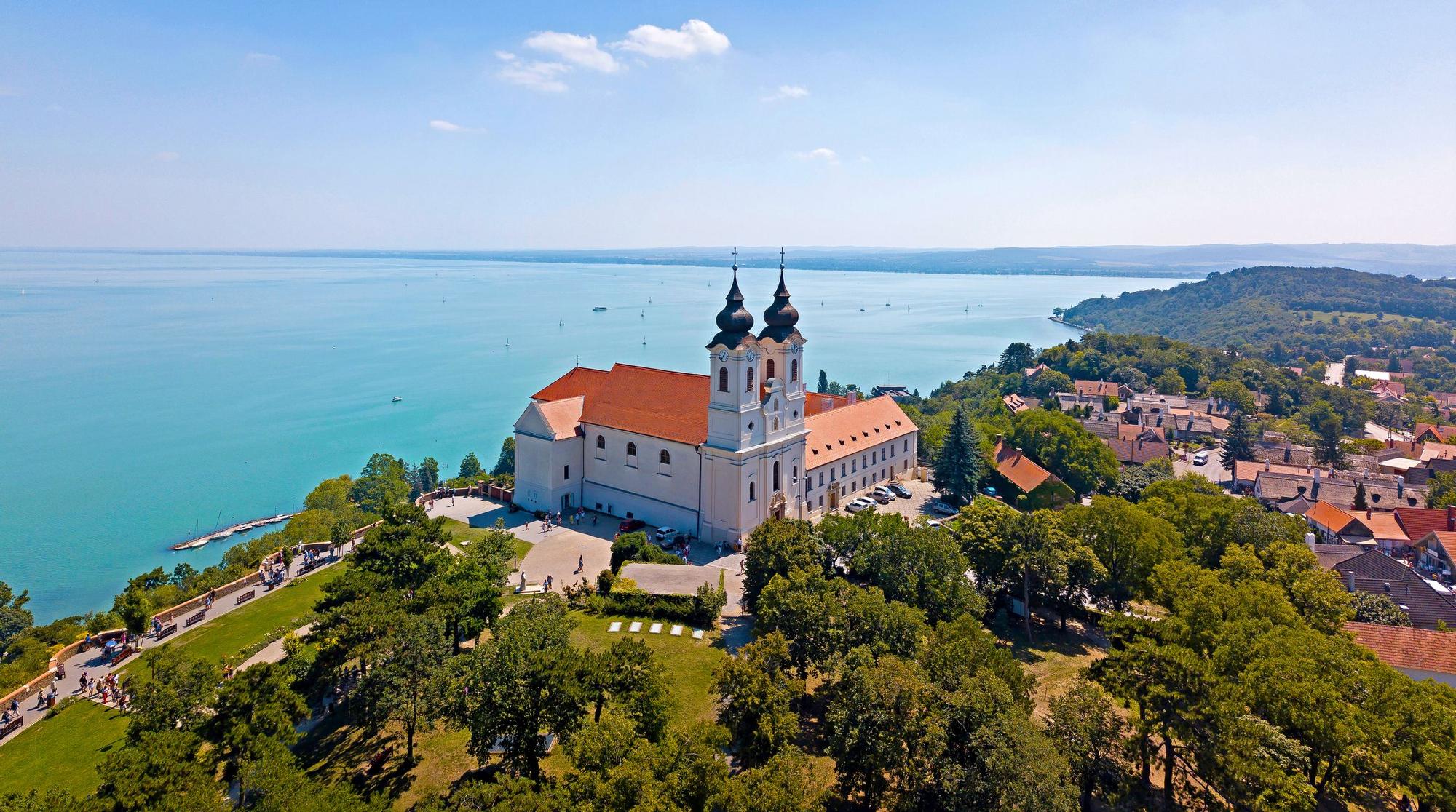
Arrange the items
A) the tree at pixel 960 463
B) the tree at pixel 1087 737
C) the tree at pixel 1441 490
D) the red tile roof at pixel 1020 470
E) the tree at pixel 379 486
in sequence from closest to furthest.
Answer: the tree at pixel 1087 737 → the tree at pixel 1441 490 → the tree at pixel 960 463 → the red tile roof at pixel 1020 470 → the tree at pixel 379 486

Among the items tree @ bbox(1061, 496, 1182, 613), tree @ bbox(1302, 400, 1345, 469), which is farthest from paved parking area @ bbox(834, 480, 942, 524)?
tree @ bbox(1302, 400, 1345, 469)

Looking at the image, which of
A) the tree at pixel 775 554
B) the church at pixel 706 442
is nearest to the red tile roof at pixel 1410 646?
the tree at pixel 775 554

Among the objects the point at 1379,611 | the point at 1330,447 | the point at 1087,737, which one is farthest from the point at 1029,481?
the point at 1087,737

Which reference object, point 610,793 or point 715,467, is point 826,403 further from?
point 610,793

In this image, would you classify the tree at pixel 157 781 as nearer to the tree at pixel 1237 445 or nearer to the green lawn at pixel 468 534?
the green lawn at pixel 468 534

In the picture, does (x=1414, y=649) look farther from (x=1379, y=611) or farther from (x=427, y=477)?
(x=427, y=477)
